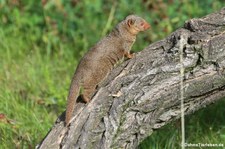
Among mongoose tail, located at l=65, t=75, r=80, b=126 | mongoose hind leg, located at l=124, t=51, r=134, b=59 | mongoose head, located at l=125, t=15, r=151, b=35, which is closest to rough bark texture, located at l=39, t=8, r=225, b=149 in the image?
mongoose tail, located at l=65, t=75, r=80, b=126

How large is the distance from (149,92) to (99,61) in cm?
47

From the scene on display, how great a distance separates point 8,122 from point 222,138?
149 cm

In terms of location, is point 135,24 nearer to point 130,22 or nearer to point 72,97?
point 130,22

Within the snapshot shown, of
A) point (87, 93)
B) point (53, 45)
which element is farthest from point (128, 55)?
point (53, 45)

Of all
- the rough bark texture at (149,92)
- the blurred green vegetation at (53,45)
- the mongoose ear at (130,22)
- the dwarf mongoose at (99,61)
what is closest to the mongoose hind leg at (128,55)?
the dwarf mongoose at (99,61)

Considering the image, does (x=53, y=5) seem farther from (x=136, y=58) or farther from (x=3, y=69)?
(x=136, y=58)

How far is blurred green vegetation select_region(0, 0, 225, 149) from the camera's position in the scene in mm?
4672

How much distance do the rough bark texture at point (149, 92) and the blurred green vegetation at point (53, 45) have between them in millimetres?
796

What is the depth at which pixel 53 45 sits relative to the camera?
6.28m

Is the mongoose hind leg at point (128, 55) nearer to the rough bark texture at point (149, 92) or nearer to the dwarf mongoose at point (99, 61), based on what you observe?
the dwarf mongoose at point (99, 61)

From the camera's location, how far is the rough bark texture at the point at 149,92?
357 cm

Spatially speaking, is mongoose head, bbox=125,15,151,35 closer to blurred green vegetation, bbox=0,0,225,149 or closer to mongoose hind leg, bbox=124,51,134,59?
mongoose hind leg, bbox=124,51,134,59

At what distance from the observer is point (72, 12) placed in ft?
21.4

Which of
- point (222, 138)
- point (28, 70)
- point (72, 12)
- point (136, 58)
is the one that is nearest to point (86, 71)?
point (136, 58)
